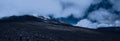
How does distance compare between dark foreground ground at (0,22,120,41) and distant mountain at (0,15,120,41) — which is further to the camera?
distant mountain at (0,15,120,41)

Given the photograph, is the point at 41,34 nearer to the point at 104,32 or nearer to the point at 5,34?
the point at 5,34

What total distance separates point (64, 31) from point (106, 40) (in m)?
16.2

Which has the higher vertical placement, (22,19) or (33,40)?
(22,19)

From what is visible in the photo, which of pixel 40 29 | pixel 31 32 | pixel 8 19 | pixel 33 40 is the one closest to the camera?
pixel 33 40

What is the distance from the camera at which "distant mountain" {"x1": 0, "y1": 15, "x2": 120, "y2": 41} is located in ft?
237

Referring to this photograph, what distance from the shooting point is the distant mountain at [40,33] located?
72.2 meters

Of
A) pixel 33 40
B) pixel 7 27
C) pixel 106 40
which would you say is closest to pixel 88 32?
pixel 106 40

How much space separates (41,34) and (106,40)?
2457 centimetres

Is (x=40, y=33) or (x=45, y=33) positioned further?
(x=45, y=33)

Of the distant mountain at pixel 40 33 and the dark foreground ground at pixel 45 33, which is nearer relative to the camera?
the dark foreground ground at pixel 45 33

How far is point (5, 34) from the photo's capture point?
72.3m

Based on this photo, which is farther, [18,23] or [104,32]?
[104,32]

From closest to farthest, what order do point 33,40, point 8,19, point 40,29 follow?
point 33,40 < point 40,29 < point 8,19

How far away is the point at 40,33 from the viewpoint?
7762 cm
